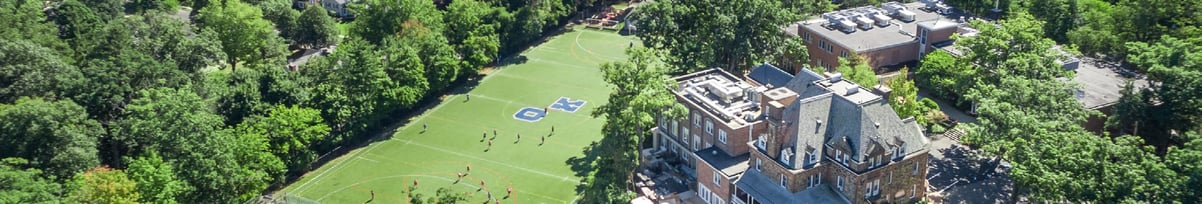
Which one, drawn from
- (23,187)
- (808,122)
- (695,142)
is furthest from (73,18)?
(808,122)

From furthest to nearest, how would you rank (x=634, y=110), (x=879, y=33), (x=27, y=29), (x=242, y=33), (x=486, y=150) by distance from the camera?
(x=242, y=33)
(x=879, y=33)
(x=27, y=29)
(x=486, y=150)
(x=634, y=110)

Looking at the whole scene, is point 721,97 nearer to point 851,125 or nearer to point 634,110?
point 634,110

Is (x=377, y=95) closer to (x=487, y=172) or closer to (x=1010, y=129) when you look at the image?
(x=487, y=172)

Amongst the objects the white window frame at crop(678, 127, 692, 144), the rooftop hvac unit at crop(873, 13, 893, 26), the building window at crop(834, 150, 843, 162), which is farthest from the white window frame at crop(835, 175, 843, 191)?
the rooftop hvac unit at crop(873, 13, 893, 26)

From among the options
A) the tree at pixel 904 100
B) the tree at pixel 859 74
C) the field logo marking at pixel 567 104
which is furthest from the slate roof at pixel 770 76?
the field logo marking at pixel 567 104

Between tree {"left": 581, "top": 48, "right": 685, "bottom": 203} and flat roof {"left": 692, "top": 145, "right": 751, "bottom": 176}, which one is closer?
tree {"left": 581, "top": 48, "right": 685, "bottom": 203}

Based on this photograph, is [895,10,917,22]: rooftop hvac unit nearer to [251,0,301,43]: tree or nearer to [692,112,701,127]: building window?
[692,112,701,127]: building window
